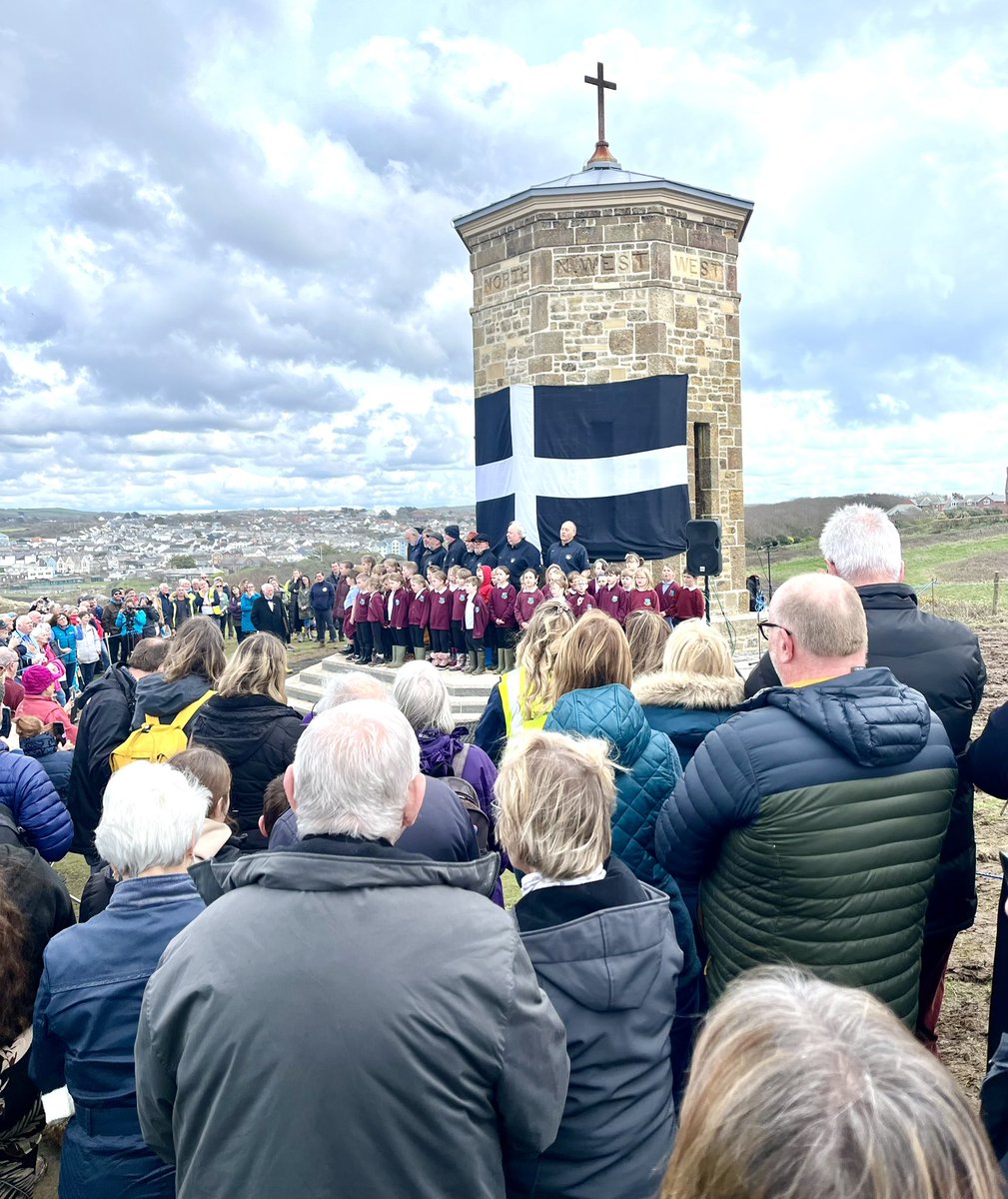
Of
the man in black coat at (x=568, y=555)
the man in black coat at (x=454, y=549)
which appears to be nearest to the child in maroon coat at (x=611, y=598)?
the man in black coat at (x=568, y=555)

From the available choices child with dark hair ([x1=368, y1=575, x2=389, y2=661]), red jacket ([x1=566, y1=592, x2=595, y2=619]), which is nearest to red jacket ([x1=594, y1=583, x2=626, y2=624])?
red jacket ([x1=566, y1=592, x2=595, y2=619])

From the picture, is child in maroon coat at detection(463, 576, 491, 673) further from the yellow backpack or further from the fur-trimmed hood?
the fur-trimmed hood

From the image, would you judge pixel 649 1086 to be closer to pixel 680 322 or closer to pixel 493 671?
pixel 493 671

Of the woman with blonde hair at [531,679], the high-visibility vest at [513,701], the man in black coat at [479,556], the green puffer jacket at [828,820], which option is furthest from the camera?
the man in black coat at [479,556]

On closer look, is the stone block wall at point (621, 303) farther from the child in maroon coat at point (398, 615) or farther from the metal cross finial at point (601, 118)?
the child in maroon coat at point (398, 615)

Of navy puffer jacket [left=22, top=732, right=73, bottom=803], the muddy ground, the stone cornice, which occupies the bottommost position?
the muddy ground

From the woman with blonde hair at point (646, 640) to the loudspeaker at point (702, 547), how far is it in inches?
256

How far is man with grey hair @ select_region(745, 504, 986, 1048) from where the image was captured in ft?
8.64

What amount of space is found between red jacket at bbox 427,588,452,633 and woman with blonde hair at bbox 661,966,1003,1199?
9932mm

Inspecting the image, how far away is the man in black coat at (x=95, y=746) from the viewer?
3943 mm

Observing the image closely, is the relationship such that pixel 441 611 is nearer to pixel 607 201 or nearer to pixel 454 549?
pixel 454 549

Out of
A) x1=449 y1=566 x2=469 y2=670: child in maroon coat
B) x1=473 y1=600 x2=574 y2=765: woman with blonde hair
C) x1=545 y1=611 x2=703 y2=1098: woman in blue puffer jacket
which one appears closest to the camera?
x1=545 y1=611 x2=703 y2=1098: woman in blue puffer jacket

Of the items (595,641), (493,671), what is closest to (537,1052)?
(595,641)

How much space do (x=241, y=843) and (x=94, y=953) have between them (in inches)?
50.9
